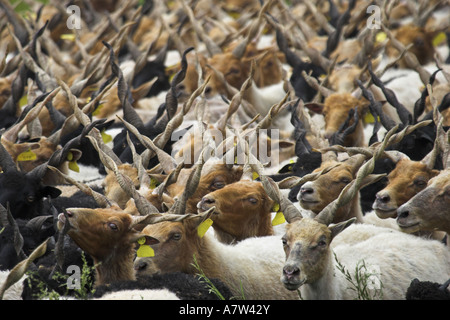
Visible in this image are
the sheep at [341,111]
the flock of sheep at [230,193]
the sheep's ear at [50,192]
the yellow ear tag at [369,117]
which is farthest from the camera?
the yellow ear tag at [369,117]

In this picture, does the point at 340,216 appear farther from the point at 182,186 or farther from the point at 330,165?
the point at 182,186

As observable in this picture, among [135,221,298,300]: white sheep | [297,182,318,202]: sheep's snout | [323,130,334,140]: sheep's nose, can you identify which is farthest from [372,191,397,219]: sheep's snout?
[323,130,334,140]: sheep's nose

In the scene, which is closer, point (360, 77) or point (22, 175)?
point (22, 175)

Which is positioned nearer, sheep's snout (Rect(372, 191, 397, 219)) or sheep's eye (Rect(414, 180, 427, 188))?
sheep's snout (Rect(372, 191, 397, 219))

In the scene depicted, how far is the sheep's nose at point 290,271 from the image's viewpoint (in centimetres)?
490

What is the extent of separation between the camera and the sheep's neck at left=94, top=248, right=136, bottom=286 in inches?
218

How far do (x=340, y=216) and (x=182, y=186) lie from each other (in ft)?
4.25

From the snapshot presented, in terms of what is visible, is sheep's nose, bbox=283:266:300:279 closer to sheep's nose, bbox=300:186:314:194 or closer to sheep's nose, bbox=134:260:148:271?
sheep's nose, bbox=134:260:148:271

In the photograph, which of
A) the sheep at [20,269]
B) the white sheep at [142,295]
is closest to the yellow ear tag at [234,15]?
the white sheep at [142,295]

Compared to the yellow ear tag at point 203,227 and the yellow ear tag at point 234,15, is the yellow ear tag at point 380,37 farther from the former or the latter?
the yellow ear tag at point 203,227

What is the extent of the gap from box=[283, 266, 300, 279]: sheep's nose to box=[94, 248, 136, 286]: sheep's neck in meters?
1.16
